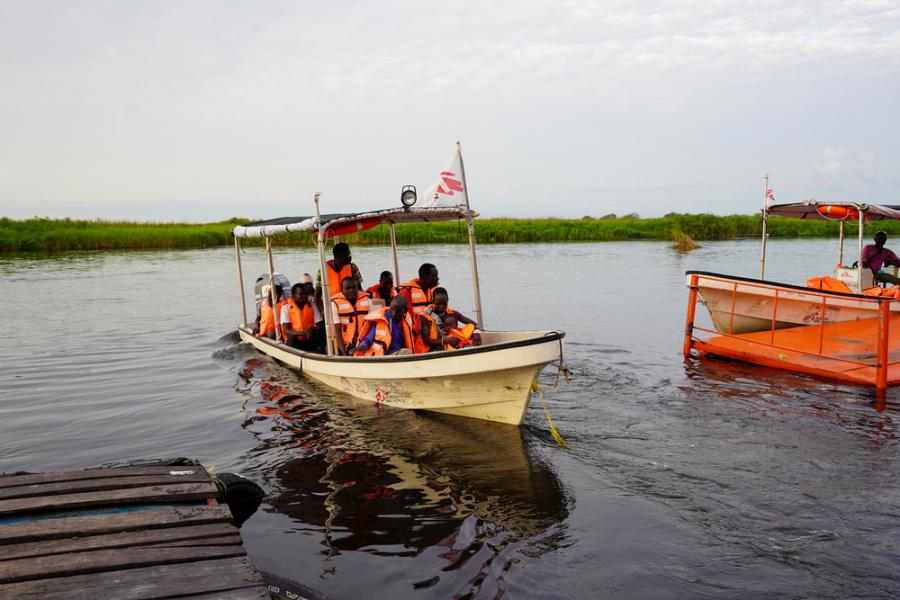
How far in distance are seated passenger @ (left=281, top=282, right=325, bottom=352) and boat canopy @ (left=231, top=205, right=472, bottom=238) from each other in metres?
1.14

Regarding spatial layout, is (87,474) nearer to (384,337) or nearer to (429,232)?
(384,337)

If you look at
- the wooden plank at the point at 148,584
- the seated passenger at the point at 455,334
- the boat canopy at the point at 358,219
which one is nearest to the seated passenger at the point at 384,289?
the boat canopy at the point at 358,219

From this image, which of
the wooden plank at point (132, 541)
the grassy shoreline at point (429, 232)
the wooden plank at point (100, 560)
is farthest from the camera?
the grassy shoreline at point (429, 232)

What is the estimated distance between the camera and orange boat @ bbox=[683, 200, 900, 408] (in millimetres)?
10344

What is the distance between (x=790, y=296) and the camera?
11.1 metres

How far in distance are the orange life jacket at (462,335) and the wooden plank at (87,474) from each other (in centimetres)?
413

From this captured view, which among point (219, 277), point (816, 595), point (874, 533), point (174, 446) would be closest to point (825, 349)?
point (874, 533)

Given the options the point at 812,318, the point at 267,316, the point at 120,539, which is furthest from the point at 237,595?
the point at 812,318

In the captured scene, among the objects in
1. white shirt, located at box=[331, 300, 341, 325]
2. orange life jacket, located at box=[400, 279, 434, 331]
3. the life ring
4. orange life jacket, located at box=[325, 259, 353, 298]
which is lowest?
white shirt, located at box=[331, 300, 341, 325]

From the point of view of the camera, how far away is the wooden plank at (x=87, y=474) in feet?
15.0

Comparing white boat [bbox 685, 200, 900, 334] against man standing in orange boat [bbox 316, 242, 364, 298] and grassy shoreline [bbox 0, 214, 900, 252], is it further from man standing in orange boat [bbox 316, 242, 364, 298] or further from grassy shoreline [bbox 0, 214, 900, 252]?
grassy shoreline [bbox 0, 214, 900, 252]

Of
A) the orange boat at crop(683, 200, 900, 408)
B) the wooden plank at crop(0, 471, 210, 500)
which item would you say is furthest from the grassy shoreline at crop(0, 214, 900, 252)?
the wooden plank at crop(0, 471, 210, 500)

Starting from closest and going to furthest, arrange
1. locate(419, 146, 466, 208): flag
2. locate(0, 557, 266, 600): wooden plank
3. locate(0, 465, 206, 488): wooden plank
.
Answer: locate(0, 557, 266, 600): wooden plank < locate(0, 465, 206, 488): wooden plank < locate(419, 146, 466, 208): flag

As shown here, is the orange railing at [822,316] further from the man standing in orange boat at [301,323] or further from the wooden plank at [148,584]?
the wooden plank at [148,584]
